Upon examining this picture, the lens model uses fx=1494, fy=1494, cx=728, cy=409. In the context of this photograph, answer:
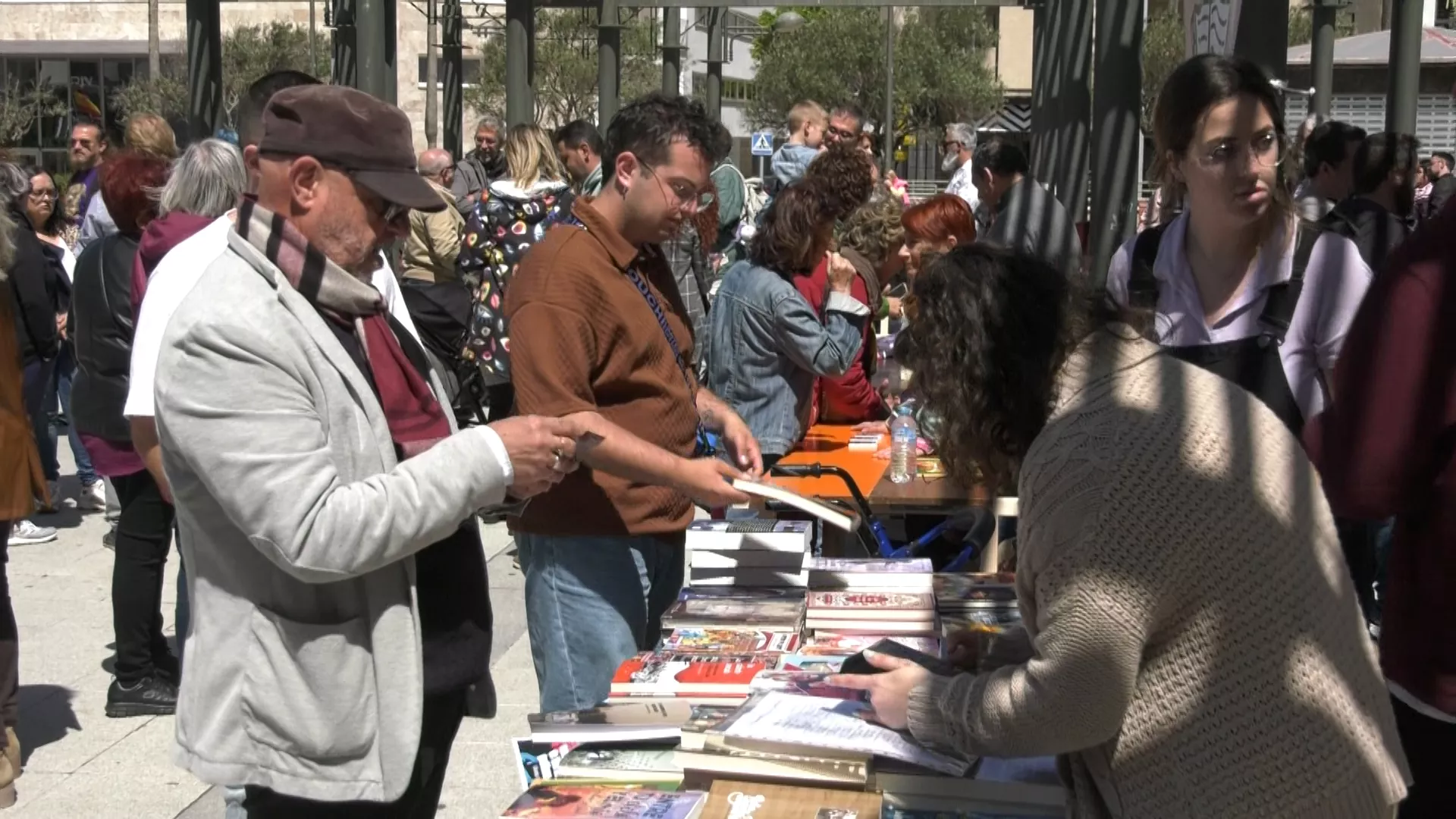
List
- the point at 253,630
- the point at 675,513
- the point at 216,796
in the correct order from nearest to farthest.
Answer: the point at 253,630 → the point at 675,513 → the point at 216,796

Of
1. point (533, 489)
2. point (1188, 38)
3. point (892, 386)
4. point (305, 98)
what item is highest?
point (1188, 38)

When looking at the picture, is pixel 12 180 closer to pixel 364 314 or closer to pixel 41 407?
pixel 41 407

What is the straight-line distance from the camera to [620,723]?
Result: 9.05ft

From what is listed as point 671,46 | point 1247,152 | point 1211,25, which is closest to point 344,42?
point 1211,25

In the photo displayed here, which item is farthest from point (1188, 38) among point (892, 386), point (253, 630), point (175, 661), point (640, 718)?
point (175, 661)

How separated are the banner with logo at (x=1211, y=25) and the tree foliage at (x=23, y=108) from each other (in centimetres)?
3957

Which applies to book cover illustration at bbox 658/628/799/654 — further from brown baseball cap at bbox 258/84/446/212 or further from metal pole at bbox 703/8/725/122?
metal pole at bbox 703/8/725/122

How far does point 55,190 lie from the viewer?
372 inches

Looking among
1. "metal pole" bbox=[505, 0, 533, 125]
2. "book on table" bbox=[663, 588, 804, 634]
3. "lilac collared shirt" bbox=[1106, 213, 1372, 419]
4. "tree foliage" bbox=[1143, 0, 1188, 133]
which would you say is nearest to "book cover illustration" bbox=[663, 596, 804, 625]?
"book on table" bbox=[663, 588, 804, 634]

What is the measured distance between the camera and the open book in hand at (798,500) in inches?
119

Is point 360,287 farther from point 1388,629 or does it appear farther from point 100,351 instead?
point 100,351

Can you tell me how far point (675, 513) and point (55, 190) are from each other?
24.2ft

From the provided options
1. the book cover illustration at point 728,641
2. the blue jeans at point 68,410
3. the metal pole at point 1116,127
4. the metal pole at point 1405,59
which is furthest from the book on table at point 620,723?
the metal pole at point 1405,59

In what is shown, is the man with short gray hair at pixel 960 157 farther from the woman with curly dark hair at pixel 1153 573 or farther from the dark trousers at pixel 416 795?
the woman with curly dark hair at pixel 1153 573
